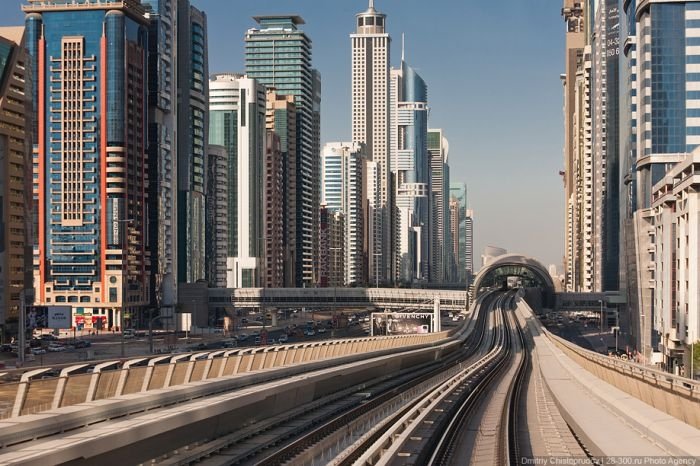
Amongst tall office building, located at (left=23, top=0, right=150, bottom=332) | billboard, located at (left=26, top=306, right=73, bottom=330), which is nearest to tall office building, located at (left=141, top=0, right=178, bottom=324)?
tall office building, located at (left=23, top=0, right=150, bottom=332)

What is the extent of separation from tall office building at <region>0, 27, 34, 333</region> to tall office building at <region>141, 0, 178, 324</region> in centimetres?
4318

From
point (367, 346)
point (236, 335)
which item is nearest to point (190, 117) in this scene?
point (236, 335)

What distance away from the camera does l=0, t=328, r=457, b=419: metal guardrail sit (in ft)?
65.1

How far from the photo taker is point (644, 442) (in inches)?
891

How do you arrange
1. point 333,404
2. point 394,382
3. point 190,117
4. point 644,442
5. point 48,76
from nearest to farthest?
1. point 644,442
2. point 333,404
3. point 394,382
4. point 48,76
5. point 190,117

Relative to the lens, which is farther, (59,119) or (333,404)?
(59,119)

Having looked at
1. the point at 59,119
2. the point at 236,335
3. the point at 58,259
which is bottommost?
the point at 236,335

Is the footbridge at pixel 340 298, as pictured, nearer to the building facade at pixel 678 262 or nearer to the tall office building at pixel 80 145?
the tall office building at pixel 80 145

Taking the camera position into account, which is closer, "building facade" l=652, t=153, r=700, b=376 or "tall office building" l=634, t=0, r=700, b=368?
"building facade" l=652, t=153, r=700, b=376

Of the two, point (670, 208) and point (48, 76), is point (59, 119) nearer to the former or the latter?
point (48, 76)

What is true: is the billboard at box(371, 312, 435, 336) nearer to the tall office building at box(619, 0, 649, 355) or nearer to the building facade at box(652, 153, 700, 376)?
the tall office building at box(619, 0, 649, 355)

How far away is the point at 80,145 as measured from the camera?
146500 millimetres

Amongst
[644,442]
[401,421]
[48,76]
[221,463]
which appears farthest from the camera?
[48,76]

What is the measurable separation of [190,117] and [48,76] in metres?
44.6
